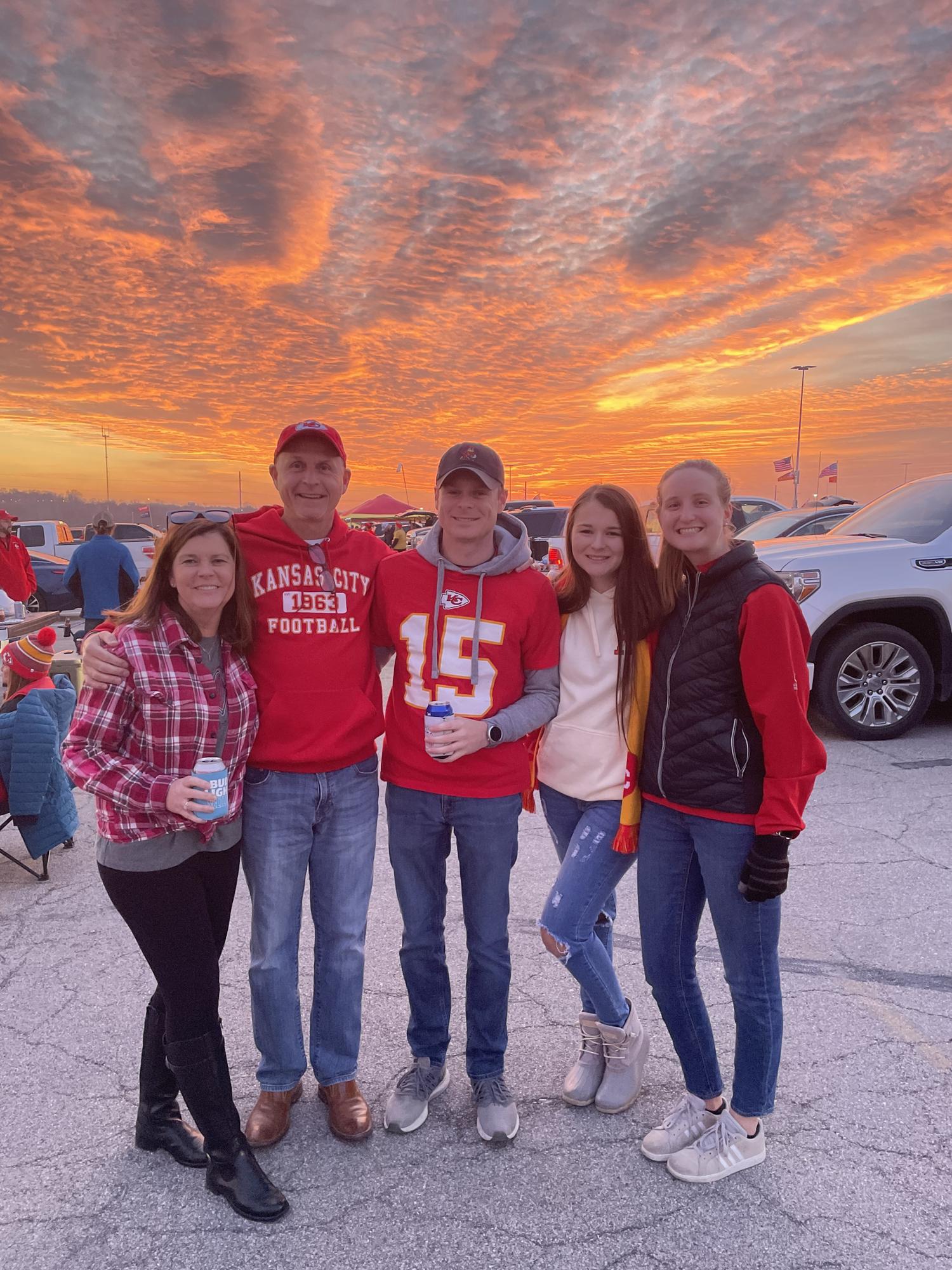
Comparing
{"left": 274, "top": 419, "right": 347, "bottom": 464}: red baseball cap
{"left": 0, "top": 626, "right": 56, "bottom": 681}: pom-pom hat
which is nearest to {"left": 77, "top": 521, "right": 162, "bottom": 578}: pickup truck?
{"left": 0, "top": 626, "right": 56, "bottom": 681}: pom-pom hat

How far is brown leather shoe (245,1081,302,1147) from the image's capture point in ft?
8.53

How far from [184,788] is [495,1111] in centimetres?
142

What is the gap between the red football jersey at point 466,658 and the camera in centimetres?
267

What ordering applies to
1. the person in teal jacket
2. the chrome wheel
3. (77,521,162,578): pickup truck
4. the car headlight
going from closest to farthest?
the person in teal jacket < the car headlight < the chrome wheel < (77,521,162,578): pickup truck

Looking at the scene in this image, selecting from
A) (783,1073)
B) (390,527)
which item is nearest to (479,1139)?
(783,1073)

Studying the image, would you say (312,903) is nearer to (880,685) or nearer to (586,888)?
(586,888)

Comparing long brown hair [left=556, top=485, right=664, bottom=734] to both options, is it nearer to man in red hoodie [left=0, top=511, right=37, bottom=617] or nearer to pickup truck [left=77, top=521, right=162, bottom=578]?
man in red hoodie [left=0, top=511, right=37, bottom=617]

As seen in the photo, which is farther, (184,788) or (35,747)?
(35,747)

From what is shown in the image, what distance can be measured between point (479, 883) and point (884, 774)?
465 cm

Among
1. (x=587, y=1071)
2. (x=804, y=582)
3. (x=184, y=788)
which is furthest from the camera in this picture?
(x=804, y=582)

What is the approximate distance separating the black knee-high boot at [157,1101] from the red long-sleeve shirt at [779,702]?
1890 millimetres

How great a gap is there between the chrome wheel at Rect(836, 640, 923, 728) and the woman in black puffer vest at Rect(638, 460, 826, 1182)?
5.11m

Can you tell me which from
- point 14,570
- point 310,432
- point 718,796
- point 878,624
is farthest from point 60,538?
point 718,796

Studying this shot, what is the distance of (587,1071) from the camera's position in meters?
2.83
